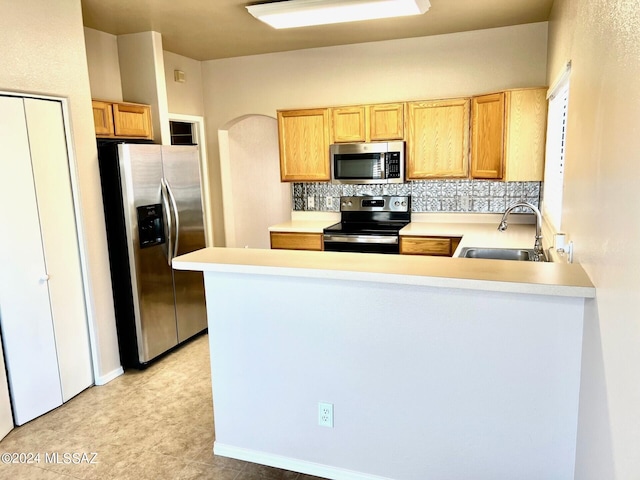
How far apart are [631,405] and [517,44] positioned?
12.9ft

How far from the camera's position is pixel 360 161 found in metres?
4.49

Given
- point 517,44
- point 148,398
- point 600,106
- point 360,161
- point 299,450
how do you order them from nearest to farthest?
1. point 600,106
2. point 299,450
3. point 148,398
4. point 517,44
5. point 360,161

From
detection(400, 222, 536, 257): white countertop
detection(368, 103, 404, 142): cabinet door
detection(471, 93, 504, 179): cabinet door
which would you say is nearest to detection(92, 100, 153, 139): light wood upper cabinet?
detection(368, 103, 404, 142): cabinet door

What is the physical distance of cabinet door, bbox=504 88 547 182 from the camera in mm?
3729

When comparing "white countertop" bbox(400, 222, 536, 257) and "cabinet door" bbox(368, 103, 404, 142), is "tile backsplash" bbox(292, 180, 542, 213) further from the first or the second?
"cabinet door" bbox(368, 103, 404, 142)

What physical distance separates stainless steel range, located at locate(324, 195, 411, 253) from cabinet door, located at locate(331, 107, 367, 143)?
2.34 ft

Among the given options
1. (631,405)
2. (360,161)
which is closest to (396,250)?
(360,161)

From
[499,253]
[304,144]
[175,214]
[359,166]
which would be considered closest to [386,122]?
[359,166]

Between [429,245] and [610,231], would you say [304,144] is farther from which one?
[610,231]

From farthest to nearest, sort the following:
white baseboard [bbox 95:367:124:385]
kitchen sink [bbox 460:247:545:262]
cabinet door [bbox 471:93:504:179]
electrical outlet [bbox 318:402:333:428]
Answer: cabinet door [bbox 471:93:504:179], white baseboard [bbox 95:367:124:385], kitchen sink [bbox 460:247:545:262], electrical outlet [bbox 318:402:333:428]

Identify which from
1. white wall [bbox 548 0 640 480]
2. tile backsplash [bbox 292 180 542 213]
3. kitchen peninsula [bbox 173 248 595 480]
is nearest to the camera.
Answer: white wall [bbox 548 0 640 480]

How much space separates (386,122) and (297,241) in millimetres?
1445

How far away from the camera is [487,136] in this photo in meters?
4.00

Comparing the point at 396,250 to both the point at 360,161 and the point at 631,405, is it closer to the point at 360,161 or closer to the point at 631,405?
the point at 360,161
